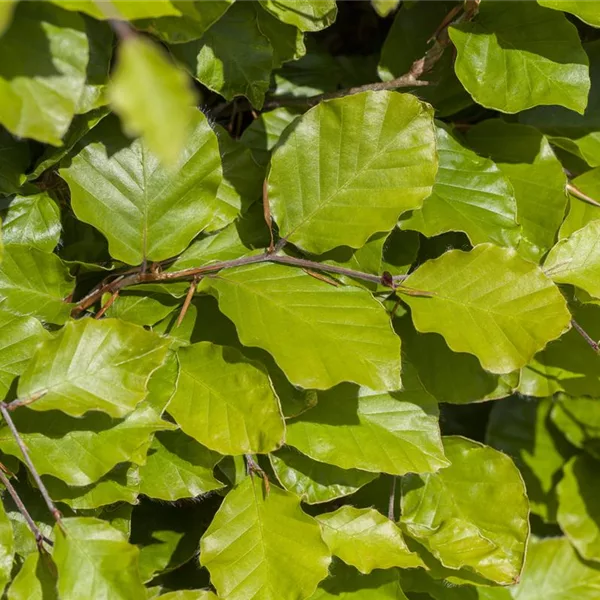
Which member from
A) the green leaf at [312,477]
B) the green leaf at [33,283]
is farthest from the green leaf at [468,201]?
the green leaf at [33,283]

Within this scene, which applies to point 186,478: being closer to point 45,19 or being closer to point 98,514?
point 98,514

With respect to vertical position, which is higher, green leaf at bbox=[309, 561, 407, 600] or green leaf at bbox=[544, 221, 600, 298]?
green leaf at bbox=[544, 221, 600, 298]

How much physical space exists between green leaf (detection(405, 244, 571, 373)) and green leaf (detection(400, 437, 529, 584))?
0.27 meters

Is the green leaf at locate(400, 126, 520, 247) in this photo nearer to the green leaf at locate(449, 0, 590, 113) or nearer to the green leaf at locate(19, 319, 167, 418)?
the green leaf at locate(449, 0, 590, 113)

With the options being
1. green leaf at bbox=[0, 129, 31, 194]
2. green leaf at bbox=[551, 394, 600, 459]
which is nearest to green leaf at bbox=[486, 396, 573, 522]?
green leaf at bbox=[551, 394, 600, 459]

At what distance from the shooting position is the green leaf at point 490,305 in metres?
0.84

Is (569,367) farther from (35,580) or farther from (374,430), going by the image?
(35,580)

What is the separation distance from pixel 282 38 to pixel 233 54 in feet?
0.29

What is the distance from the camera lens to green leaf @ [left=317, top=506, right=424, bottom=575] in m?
0.92

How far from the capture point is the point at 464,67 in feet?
3.09

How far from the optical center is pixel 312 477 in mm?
977

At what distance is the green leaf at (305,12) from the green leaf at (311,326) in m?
0.29

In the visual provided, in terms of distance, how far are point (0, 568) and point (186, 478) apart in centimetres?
22

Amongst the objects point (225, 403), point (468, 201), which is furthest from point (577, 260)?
point (225, 403)
